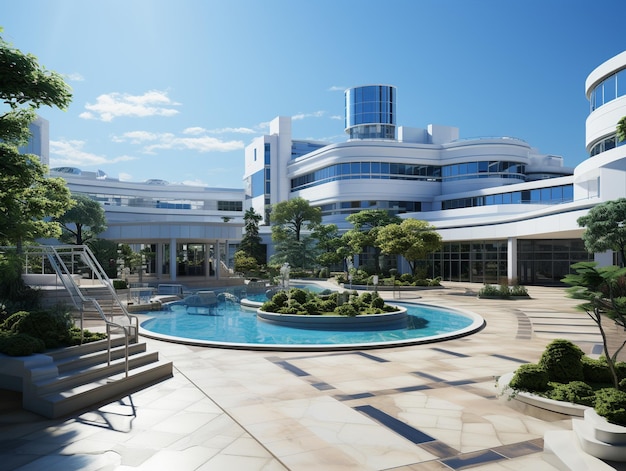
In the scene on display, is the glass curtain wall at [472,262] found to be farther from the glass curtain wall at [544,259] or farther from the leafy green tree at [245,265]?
the leafy green tree at [245,265]

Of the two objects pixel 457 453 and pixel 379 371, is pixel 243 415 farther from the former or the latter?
pixel 379 371

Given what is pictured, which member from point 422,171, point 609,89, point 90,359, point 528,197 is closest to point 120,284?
point 90,359

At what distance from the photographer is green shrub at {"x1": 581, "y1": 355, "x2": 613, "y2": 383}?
934cm

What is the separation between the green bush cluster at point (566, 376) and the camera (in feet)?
27.8

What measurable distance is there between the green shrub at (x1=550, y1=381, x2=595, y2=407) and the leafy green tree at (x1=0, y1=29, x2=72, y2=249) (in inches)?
413

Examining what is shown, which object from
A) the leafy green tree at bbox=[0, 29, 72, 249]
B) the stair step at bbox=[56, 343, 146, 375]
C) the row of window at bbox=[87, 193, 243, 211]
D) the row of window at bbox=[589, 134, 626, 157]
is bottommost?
the stair step at bbox=[56, 343, 146, 375]

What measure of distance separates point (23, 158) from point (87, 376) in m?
5.02

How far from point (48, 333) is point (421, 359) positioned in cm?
856

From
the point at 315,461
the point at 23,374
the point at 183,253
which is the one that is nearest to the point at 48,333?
the point at 23,374

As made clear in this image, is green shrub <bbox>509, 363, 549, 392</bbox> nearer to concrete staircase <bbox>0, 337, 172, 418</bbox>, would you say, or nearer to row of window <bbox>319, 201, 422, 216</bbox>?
concrete staircase <bbox>0, 337, 172, 418</bbox>

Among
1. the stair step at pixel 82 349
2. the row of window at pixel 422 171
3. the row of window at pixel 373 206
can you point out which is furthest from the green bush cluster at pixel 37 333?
the row of window at pixel 422 171

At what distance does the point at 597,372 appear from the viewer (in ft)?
30.7

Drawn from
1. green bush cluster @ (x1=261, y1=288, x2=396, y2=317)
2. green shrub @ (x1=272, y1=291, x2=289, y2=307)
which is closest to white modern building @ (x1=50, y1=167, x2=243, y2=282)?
green shrub @ (x1=272, y1=291, x2=289, y2=307)

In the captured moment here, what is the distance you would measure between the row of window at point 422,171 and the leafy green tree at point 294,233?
9.86 m
